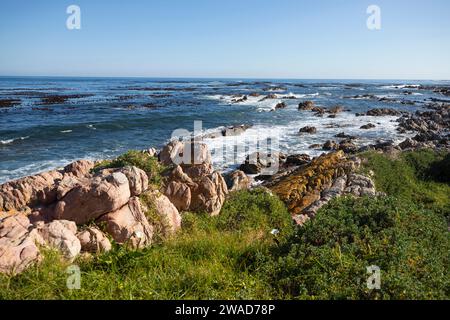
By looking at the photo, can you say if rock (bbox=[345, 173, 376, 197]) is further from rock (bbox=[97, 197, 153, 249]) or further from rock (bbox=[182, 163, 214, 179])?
rock (bbox=[97, 197, 153, 249])

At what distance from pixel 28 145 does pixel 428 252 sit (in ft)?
89.7

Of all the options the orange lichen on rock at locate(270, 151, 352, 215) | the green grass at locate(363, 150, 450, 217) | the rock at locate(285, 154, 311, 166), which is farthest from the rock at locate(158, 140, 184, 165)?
the rock at locate(285, 154, 311, 166)

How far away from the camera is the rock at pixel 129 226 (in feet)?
24.3

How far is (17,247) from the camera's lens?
17.5 feet

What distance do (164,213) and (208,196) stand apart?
82.1 inches

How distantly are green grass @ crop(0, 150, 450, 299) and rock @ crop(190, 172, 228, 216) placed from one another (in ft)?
10.4

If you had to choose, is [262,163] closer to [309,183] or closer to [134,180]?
[309,183]

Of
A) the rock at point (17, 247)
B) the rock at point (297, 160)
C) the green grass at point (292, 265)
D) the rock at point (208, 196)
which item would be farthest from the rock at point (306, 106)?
the rock at point (17, 247)

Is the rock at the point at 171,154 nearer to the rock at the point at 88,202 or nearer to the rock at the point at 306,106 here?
the rock at the point at 88,202

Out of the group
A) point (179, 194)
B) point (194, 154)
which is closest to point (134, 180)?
point (179, 194)

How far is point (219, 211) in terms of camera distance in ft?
35.3

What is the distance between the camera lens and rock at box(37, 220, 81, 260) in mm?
5914
